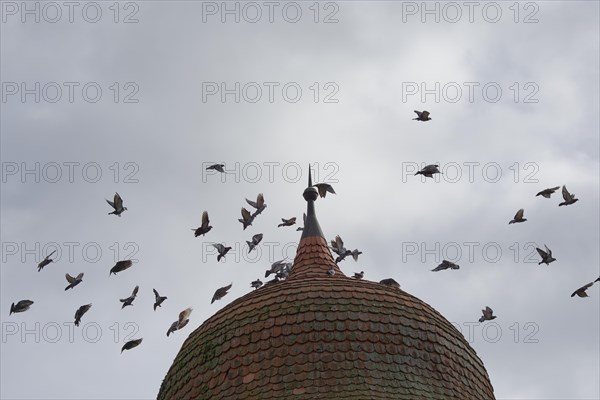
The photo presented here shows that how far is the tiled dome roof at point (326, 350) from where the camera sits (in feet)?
82.1

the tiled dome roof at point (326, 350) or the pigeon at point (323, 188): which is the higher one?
the pigeon at point (323, 188)

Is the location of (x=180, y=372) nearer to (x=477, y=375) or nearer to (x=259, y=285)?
(x=259, y=285)

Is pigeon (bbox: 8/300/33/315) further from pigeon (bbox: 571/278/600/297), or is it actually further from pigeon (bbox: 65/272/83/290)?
pigeon (bbox: 571/278/600/297)

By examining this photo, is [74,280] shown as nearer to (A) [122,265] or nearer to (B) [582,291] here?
(A) [122,265]

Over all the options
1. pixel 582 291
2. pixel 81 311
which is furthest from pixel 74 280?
pixel 582 291

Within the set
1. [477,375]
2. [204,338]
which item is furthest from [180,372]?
[477,375]

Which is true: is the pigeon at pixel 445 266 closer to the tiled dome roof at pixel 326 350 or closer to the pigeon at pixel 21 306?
the tiled dome roof at pixel 326 350

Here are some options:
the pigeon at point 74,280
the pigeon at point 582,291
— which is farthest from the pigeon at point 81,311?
the pigeon at point 582,291

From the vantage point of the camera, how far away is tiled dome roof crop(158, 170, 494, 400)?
25.0 meters

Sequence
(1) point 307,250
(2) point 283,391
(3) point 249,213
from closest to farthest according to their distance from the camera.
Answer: (2) point 283,391, (3) point 249,213, (1) point 307,250

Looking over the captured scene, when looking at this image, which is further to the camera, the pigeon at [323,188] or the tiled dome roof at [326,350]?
the pigeon at [323,188]

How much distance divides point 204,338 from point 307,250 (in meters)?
2.98

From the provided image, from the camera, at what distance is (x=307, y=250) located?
29.0 metres

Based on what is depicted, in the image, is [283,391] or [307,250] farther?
[307,250]
